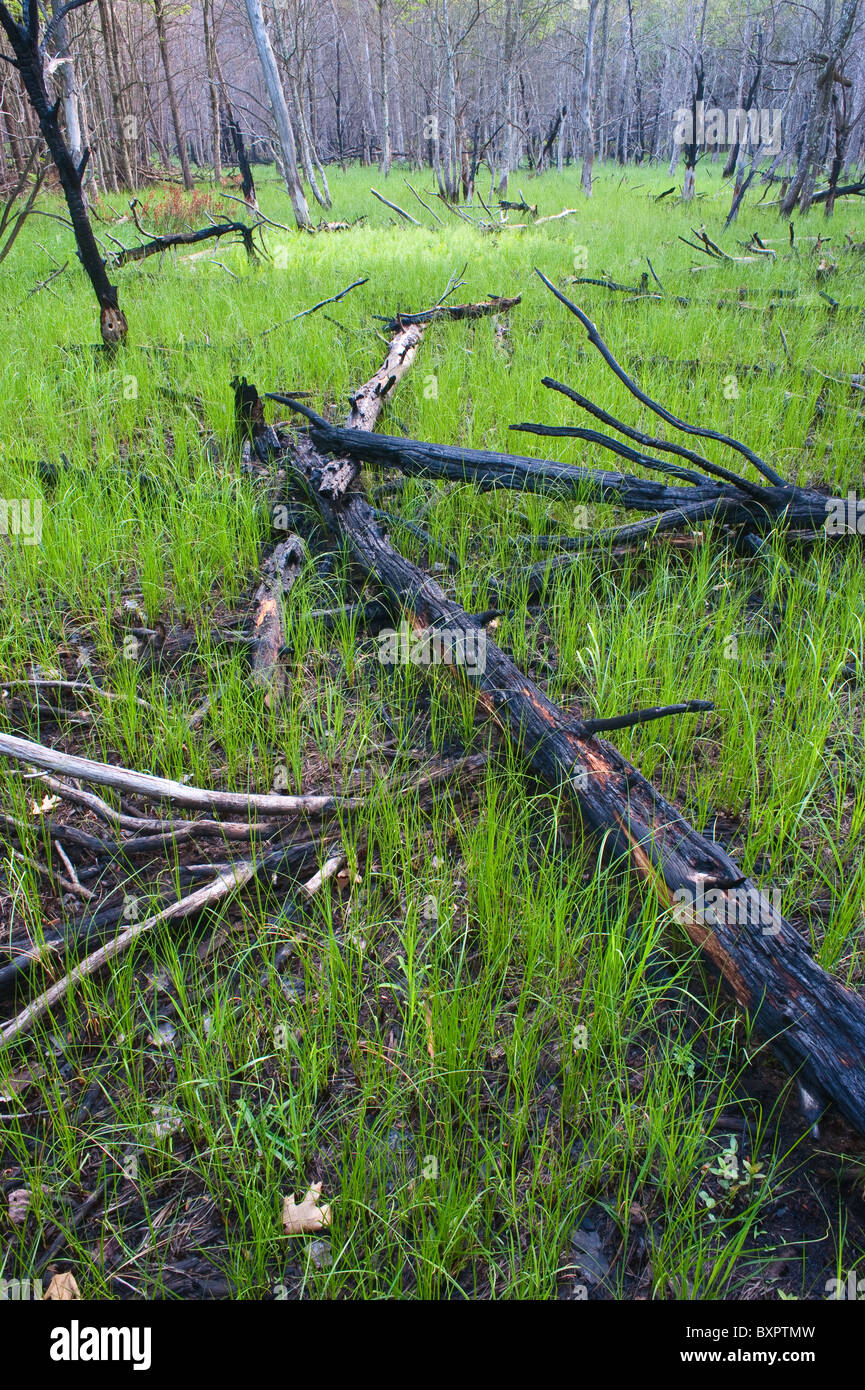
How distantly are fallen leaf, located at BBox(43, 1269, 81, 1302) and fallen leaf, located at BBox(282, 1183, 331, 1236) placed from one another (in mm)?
385

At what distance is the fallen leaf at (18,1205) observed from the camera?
1.52 metres

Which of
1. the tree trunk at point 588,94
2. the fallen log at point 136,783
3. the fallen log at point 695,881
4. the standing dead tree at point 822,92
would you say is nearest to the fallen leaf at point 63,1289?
the fallen log at point 136,783

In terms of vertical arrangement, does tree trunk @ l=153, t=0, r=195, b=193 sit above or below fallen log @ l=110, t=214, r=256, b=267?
above

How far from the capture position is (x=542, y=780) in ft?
8.05

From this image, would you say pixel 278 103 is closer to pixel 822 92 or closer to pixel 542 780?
pixel 822 92

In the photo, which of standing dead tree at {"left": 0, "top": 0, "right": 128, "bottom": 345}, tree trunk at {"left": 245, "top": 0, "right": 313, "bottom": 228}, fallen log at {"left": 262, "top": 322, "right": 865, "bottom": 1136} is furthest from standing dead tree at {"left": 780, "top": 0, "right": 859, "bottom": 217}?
fallen log at {"left": 262, "top": 322, "right": 865, "bottom": 1136}

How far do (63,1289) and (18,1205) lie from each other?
206mm

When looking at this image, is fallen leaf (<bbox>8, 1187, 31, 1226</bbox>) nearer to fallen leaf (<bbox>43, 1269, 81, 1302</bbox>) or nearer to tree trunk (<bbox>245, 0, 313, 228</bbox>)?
fallen leaf (<bbox>43, 1269, 81, 1302</bbox>)

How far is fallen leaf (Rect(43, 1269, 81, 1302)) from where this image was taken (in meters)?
1.42

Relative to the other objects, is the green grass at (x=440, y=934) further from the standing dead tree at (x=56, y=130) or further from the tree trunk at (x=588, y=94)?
the tree trunk at (x=588, y=94)

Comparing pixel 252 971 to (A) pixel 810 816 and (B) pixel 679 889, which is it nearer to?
(B) pixel 679 889

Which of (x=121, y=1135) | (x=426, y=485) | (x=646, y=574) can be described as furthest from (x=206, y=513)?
(x=121, y=1135)

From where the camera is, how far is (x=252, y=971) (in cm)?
200

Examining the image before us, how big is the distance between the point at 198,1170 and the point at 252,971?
0.48m
